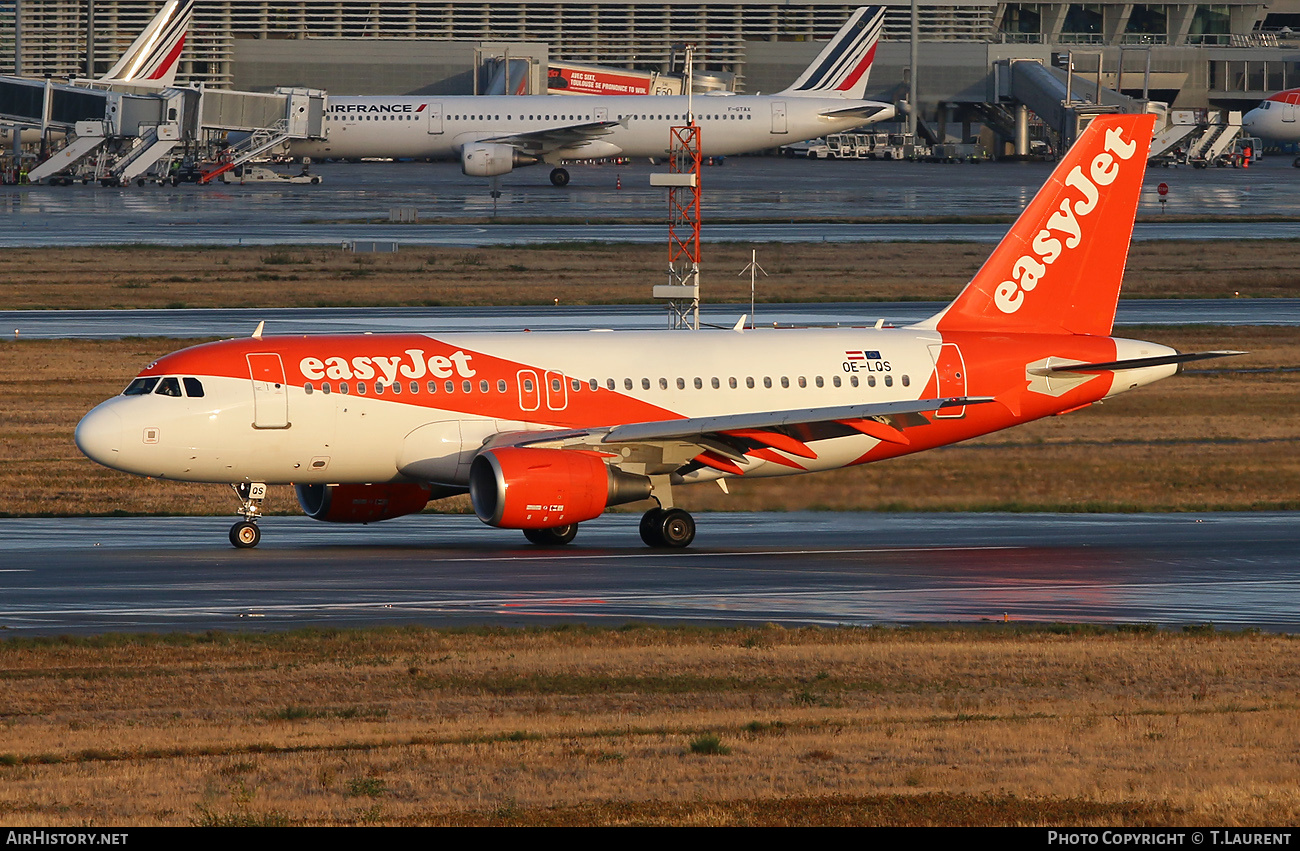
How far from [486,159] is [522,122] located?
6.30 meters

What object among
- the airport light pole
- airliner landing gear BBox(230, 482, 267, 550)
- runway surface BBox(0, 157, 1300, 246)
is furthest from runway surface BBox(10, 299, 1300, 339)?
the airport light pole

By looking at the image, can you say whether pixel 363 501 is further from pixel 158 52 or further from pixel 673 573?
pixel 158 52

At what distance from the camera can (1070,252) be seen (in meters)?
36.7

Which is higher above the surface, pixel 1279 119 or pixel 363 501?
pixel 1279 119

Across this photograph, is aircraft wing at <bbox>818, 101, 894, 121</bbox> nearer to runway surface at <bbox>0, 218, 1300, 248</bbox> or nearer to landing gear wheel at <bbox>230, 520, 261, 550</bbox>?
runway surface at <bbox>0, 218, 1300, 248</bbox>

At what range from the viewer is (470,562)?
30.5 m

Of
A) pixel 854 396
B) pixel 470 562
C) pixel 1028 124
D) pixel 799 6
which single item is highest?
pixel 799 6

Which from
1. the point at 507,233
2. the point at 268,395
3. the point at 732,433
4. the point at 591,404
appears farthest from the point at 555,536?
the point at 507,233

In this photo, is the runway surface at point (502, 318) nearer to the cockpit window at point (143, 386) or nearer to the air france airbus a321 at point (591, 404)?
the air france airbus a321 at point (591, 404)

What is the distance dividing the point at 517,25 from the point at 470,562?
146 meters

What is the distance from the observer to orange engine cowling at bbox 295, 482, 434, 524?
33438mm

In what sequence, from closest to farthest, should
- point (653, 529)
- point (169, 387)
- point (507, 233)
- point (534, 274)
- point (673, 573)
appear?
point (673, 573)
point (169, 387)
point (653, 529)
point (534, 274)
point (507, 233)

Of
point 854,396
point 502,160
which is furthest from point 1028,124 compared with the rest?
point 854,396

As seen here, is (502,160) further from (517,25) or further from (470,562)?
(470,562)
